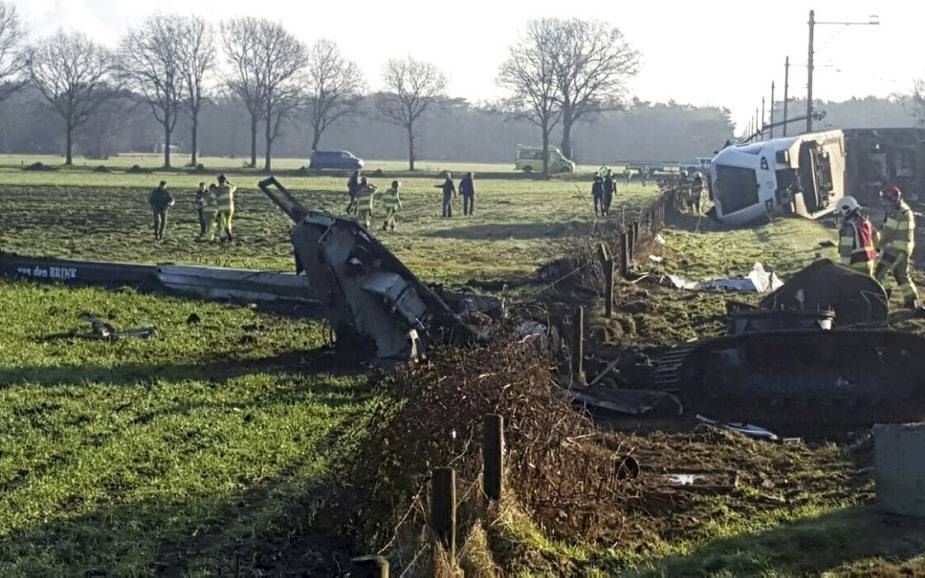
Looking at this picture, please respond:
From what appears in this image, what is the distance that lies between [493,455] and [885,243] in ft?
38.7

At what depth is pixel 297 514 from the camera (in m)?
7.34

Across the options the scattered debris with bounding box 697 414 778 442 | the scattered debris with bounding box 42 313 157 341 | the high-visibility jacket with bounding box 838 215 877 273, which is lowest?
the scattered debris with bounding box 697 414 778 442

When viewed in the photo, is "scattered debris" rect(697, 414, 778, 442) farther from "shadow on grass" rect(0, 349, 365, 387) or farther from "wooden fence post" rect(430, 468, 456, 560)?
"wooden fence post" rect(430, 468, 456, 560)

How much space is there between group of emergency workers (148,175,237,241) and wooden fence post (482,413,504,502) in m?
21.5

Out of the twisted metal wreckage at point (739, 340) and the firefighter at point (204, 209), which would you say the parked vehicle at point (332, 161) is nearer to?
the firefighter at point (204, 209)

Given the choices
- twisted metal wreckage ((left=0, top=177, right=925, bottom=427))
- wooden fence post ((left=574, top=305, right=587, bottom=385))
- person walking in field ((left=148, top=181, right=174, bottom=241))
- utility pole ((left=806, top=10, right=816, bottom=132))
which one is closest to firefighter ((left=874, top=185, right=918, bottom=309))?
twisted metal wreckage ((left=0, top=177, right=925, bottom=427))

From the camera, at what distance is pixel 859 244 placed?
16.0 m

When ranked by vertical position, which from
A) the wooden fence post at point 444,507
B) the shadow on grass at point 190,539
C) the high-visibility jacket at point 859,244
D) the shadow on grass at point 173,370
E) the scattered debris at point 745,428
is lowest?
the shadow on grass at point 190,539

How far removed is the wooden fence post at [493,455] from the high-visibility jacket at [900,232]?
11555 millimetres

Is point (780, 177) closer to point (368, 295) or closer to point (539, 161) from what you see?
point (368, 295)

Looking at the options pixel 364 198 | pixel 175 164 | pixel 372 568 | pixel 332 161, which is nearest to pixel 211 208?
pixel 364 198

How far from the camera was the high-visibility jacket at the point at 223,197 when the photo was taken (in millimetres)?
27047

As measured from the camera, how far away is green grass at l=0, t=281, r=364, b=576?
270 inches

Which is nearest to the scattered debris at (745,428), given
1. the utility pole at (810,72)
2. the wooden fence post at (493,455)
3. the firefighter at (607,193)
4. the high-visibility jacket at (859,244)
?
the wooden fence post at (493,455)
